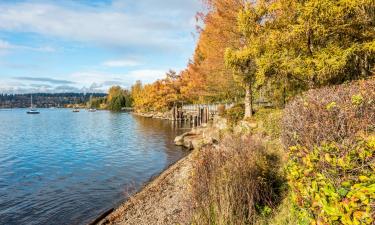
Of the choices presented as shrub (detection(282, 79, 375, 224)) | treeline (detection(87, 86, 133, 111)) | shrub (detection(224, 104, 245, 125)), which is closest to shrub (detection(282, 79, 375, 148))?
shrub (detection(282, 79, 375, 224))

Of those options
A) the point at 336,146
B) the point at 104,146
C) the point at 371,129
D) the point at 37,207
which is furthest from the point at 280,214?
the point at 104,146

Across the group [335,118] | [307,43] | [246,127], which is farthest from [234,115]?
[335,118]

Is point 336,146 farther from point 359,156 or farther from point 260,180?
point 260,180

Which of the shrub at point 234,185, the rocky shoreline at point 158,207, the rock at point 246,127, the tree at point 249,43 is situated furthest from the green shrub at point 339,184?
the rock at point 246,127

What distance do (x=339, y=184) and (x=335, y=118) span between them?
→ 3342 millimetres

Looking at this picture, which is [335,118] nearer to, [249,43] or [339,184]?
[339,184]

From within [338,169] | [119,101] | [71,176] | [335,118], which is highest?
[119,101]

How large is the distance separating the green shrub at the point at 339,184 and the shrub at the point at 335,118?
184 cm

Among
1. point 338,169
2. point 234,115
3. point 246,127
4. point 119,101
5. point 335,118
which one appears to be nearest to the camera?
point 338,169

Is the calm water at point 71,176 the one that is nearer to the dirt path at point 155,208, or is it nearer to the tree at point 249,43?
the dirt path at point 155,208

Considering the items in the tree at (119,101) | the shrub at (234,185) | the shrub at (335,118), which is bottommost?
the shrub at (234,185)

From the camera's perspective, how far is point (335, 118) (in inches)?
237

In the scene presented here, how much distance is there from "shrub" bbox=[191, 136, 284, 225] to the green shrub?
2297 mm

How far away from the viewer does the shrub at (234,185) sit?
613 cm
